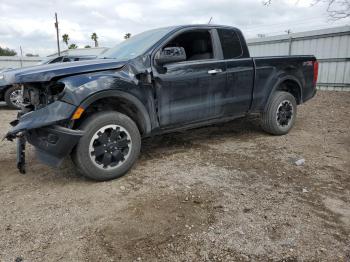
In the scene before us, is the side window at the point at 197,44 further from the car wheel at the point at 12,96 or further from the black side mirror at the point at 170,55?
the car wheel at the point at 12,96

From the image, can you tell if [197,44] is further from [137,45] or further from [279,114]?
[279,114]

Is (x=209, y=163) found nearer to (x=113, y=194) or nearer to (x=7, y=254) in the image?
(x=113, y=194)

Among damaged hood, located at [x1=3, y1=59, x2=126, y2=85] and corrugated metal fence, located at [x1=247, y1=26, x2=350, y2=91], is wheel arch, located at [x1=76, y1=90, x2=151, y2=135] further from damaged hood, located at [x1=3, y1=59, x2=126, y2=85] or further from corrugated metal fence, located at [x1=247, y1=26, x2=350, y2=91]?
corrugated metal fence, located at [x1=247, y1=26, x2=350, y2=91]

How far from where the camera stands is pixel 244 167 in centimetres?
413

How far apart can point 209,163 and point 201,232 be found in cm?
170

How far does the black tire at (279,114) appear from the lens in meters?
5.38

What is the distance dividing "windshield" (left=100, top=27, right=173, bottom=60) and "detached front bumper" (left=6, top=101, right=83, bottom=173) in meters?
1.16

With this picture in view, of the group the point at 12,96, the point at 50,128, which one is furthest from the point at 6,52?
the point at 50,128

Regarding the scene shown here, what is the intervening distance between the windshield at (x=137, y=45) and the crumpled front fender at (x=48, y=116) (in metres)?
1.09

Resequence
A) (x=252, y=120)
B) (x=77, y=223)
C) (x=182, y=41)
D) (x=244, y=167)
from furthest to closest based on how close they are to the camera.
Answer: (x=252, y=120) → (x=182, y=41) → (x=244, y=167) → (x=77, y=223)

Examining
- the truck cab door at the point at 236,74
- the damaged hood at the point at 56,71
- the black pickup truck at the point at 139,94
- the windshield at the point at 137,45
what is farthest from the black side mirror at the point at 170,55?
the truck cab door at the point at 236,74

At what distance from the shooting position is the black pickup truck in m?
3.35

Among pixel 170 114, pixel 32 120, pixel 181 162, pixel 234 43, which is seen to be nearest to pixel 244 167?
pixel 181 162

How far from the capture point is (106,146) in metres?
3.60
